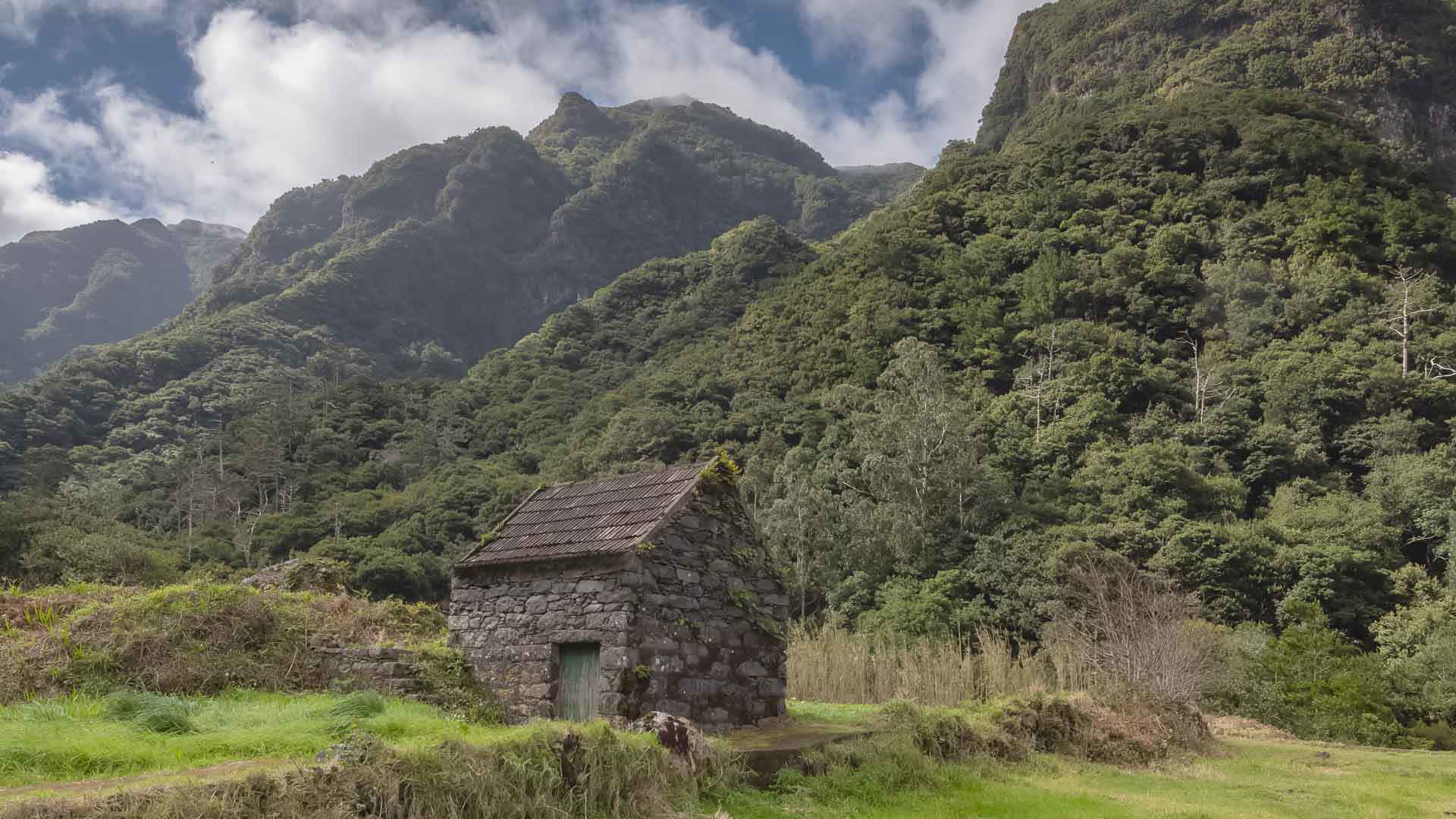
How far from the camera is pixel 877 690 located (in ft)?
61.8

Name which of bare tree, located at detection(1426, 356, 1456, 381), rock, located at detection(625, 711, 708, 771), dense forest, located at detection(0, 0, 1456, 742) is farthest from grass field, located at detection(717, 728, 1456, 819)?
bare tree, located at detection(1426, 356, 1456, 381)

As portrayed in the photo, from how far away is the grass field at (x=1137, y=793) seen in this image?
9.52m

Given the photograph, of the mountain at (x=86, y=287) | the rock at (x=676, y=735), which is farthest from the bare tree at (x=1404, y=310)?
the mountain at (x=86, y=287)

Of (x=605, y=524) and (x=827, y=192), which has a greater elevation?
(x=827, y=192)

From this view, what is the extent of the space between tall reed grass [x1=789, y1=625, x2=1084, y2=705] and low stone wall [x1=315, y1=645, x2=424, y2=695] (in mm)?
9220

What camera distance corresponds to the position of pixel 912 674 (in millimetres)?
18469

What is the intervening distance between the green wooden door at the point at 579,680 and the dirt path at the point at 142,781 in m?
5.46

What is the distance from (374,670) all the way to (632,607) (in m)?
3.79

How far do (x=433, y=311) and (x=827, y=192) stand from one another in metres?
62.1

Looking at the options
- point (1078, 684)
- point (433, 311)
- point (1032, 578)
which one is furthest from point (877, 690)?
point (433, 311)

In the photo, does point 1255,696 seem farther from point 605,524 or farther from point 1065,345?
point 1065,345

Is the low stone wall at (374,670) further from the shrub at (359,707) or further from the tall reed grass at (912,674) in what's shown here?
the tall reed grass at (912,674)

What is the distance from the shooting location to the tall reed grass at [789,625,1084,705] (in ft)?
60.3

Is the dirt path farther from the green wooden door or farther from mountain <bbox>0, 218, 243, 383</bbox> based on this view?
mountain <bbox>0, 218, 243, 383</bbox>
